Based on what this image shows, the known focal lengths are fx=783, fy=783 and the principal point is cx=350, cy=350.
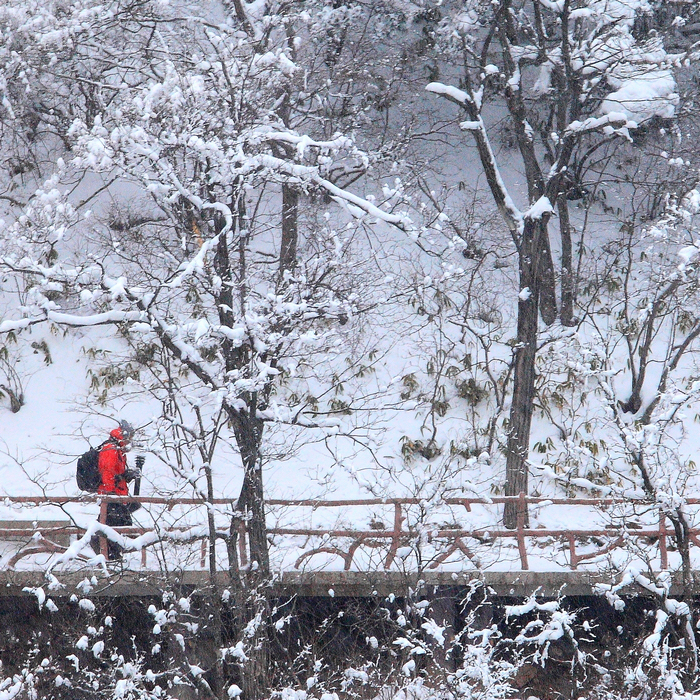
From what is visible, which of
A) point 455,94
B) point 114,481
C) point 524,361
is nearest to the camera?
point 114,481

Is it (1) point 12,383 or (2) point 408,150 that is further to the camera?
(2) point 408,150

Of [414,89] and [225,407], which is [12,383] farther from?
[414,89]

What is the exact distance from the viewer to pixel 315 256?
353 inches

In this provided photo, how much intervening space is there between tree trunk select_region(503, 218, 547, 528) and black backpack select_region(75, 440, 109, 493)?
5.86 m

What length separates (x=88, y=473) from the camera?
967 cm

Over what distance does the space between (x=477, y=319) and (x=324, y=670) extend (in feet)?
28.2

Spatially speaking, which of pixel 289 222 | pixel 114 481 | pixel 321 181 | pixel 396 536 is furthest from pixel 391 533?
pixel 289 222

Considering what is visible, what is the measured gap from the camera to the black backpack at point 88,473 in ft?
31.6

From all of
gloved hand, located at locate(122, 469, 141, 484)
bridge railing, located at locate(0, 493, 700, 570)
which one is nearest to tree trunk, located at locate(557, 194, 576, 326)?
bridge railing, located at locate(0, 493, 700, 570)

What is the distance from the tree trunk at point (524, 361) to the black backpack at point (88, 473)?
586cm

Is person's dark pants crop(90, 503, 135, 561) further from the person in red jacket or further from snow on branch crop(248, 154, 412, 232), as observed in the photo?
snow on branch crop(248, 154, 412, 232)

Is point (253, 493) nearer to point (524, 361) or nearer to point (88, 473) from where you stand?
point (88, 473)

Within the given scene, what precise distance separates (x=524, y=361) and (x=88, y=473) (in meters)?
6.40

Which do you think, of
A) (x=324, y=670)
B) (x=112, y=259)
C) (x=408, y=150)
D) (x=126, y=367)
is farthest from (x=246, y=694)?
(x=408, y=150)
